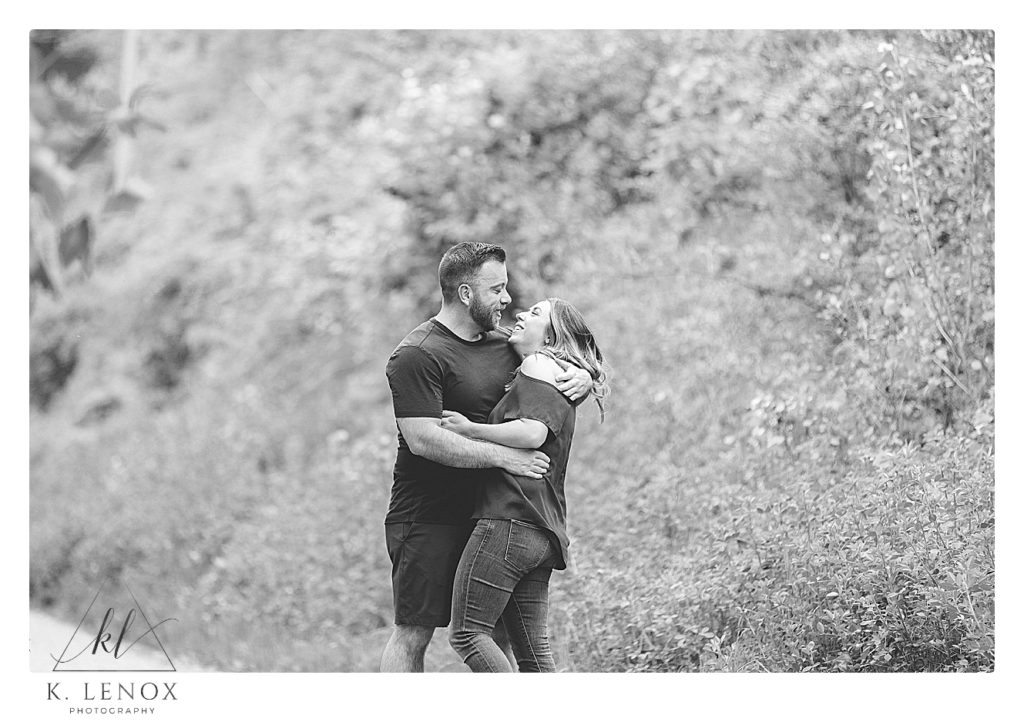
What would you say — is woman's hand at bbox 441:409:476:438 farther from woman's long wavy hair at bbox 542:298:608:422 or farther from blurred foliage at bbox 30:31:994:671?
blurred foliage at bbox 30:31:994:671

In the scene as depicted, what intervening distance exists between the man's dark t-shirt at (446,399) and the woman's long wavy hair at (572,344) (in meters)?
0.22

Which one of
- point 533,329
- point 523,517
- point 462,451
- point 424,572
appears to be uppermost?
point 533,329

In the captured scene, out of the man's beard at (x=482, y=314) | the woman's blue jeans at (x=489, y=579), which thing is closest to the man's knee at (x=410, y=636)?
the woman's blue jeans at (x=489, y=579)

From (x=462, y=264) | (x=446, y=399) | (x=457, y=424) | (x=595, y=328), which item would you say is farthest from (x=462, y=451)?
(x=595, y=328)

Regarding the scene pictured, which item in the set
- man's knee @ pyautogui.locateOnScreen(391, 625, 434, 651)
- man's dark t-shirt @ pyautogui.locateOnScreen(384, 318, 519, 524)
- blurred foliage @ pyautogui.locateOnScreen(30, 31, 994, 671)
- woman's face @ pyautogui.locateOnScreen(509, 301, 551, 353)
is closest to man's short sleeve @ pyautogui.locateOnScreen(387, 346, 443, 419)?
man's dark t-shirt @ pyautogui.locateOnScreen(384, 318, 519, 524)

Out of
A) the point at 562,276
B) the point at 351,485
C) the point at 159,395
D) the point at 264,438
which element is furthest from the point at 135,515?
the point at 562,276

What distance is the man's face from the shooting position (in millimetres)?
4402

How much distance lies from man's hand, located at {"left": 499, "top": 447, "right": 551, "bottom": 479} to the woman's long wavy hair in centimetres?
29

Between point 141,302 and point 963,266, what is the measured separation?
349 inches

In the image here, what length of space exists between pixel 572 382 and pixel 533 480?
37 cm

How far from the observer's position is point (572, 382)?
169 inches

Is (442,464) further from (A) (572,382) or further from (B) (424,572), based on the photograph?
(A) (572,382)

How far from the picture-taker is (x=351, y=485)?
27.0 feet

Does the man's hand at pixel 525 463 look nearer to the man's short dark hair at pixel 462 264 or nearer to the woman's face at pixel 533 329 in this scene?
the woman's face at pixel 533 329
